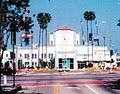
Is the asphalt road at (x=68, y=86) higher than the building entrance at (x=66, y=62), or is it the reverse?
the building entrance at (x=66, y=62)

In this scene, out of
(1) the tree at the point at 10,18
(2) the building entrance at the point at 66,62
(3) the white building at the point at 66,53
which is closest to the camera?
(1) the tree at the point at 10,18

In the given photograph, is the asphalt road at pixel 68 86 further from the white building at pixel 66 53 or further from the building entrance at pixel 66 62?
the white building at pixel 66 53

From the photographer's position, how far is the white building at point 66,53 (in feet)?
451

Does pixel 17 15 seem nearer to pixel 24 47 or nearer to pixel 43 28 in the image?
pixel 43 28

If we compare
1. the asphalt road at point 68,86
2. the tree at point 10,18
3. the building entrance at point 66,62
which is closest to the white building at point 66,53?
the building entrance at point 66,62

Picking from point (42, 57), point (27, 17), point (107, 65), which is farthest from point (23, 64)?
point (27, 17)

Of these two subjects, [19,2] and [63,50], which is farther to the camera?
[63,50]

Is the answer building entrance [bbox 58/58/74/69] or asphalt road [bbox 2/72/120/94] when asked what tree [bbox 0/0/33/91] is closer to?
asphalt road [bbox 2/72/120/94]

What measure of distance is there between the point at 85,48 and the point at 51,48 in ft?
35.6

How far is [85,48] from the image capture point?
14462 cm

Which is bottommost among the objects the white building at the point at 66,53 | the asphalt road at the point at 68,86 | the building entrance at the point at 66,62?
the asphalt road at the point at 68,86

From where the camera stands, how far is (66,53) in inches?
5404

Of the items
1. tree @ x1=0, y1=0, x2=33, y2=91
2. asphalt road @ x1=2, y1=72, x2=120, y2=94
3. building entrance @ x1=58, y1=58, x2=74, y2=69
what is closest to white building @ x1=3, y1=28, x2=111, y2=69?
building entrance @ x1=58, y1=58, x2=74, y2=69

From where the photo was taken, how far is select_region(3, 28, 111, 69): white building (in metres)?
137
